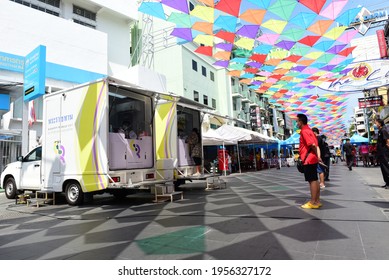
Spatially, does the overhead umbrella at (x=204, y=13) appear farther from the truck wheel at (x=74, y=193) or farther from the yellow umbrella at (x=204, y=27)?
the truck wheel at (x=74, y=193)

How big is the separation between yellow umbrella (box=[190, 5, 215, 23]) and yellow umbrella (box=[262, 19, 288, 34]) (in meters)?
2.12

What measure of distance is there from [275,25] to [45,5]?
16026mm

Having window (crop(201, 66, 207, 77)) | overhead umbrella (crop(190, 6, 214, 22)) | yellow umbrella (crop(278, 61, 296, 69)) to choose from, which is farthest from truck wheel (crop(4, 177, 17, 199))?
window (crop(201, 66, 207, 77))

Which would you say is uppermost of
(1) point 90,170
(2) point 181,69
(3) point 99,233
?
(2) point 181,69

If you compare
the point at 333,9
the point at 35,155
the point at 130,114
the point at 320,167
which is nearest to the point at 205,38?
the point at 333,9

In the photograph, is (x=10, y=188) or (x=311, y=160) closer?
(x=311, y=160)

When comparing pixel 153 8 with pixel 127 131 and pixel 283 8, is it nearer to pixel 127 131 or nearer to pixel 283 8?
pixel 283 8

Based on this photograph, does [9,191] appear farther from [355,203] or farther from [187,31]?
[355,203]

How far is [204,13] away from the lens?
9891 millimetres

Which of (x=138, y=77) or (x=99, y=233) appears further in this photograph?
(x=138, y=77)

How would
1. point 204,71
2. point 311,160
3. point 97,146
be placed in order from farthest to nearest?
point 204,71, point 97,146, point 311,160

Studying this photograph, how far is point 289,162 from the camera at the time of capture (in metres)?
26.5
